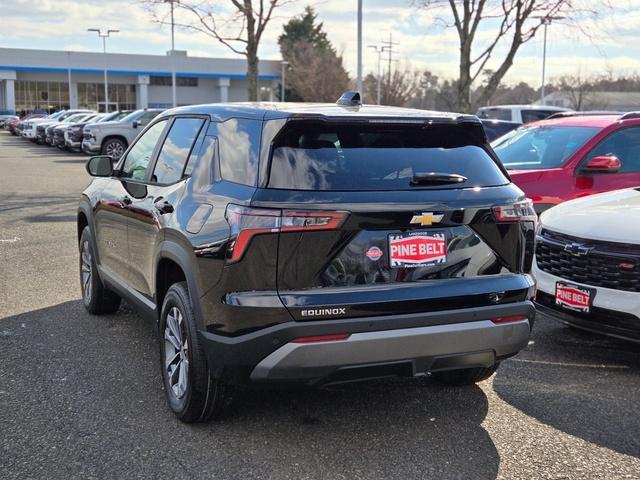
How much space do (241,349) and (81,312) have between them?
10.9ft

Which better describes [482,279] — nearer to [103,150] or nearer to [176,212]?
[176,212]

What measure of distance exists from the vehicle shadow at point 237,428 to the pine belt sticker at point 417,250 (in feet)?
2.75

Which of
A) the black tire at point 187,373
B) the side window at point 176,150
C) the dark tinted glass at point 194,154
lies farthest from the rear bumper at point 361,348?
the side window at point 176,150

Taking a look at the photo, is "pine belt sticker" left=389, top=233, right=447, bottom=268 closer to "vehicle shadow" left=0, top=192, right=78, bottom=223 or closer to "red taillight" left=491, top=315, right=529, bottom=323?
"red taillight" left=491, top=315, right=529, bottom=323

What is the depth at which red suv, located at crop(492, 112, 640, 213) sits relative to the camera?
743 centimetres

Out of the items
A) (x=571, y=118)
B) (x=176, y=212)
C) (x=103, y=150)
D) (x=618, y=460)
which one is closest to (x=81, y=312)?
(x=176, y=212)

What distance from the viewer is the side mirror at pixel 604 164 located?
707cm

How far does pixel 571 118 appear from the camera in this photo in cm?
869

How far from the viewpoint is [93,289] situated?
6.07 m

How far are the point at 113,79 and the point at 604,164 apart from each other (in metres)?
73.7

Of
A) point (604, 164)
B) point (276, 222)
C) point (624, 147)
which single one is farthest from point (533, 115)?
point (276, 222)

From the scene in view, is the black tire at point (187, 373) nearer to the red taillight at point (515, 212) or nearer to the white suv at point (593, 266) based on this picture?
the red taillight at point (515, 212)

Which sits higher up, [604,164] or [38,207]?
[604,164]

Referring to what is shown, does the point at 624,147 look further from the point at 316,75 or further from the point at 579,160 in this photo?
the point at 316,75
